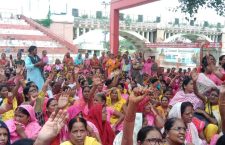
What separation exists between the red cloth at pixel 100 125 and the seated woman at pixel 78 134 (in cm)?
90

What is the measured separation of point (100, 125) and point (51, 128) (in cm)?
188

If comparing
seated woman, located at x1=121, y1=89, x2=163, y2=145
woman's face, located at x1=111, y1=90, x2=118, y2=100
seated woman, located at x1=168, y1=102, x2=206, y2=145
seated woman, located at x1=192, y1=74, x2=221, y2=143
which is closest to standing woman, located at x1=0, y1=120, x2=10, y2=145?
seated woman, located at x1=121, y1=89, x2=163, y2=145

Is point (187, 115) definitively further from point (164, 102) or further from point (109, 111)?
point (164, 102)

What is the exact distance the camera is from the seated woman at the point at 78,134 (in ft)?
10.6

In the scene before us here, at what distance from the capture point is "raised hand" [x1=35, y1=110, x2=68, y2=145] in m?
2.39

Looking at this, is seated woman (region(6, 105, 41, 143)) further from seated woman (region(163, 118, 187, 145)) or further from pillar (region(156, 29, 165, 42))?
pillar (region(156, 29, 165, 42))

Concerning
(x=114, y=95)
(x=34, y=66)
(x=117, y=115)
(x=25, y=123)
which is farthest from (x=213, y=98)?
(x=34, y=66)

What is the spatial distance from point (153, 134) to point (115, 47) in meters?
13.1

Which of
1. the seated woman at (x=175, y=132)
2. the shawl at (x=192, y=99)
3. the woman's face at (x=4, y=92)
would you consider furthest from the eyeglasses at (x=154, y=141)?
the woman's face at (x=4, y=92)

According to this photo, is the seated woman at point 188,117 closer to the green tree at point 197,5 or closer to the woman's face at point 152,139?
the woman's face at point 152,139

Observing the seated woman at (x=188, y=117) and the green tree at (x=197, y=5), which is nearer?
the seated woman at (x=188, y=117)

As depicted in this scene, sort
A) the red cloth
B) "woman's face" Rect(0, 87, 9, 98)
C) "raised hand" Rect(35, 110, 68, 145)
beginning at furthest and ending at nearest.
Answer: "woman's face" Rect(0, 87, 9, 98), the red cloth, "raised hand" Rect(35, 110, 68, 145)

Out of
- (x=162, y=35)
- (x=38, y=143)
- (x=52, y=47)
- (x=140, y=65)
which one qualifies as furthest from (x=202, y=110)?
(x=162, y=35)

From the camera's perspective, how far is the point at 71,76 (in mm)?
8195
